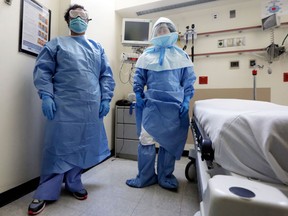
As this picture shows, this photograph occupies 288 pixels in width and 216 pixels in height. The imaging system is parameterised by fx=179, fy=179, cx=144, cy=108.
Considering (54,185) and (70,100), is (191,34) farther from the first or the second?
(54,185)

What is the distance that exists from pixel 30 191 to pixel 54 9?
1.71 m

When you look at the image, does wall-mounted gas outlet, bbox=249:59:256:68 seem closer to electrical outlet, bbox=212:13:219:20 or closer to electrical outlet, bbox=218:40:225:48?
electrical outlet, bbox=218:40:225:48

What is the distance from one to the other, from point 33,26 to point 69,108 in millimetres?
808

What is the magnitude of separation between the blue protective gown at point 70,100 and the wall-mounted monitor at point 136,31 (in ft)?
3.94

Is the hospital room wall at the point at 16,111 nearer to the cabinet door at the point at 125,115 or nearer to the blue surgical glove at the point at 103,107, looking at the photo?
the blue surgical glove at the point at 103,107

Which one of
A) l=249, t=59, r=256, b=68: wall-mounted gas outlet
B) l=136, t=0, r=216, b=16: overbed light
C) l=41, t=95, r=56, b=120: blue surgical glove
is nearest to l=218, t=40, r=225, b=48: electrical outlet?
l=249, t=59, r=256, b=68: wall-mounted gas outlet

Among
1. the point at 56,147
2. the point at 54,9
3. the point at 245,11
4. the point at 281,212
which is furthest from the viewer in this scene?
the point at 245,11

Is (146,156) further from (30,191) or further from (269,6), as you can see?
(269,6)

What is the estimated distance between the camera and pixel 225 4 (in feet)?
8.48

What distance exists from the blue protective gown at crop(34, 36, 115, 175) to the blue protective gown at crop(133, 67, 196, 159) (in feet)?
1.55

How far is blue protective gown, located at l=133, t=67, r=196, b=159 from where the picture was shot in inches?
61.7

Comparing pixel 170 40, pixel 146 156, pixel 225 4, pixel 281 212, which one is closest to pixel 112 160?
pixel 146 156

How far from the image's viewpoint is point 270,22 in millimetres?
2217

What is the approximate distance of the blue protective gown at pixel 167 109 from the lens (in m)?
1.57
